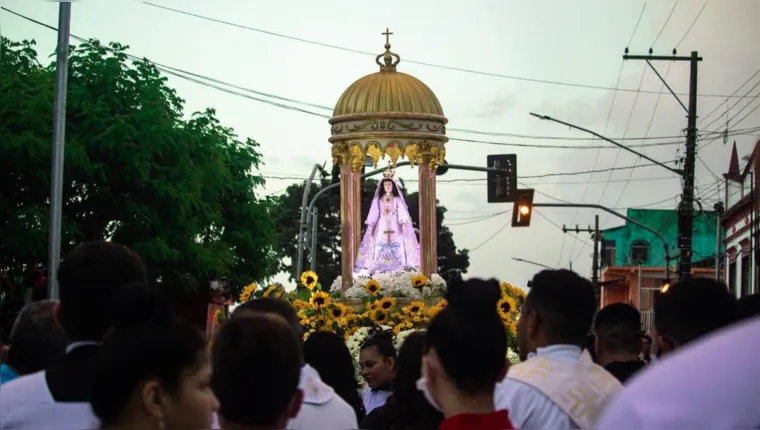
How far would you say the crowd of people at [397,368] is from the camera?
1.67 meters

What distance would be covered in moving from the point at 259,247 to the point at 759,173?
1552 cm

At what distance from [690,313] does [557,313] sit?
0.79 m

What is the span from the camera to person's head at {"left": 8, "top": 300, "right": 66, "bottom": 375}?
19.6 feet

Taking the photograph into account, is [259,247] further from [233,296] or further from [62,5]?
[62,5]

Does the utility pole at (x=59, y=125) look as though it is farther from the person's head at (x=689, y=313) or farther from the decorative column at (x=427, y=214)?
the person's head at (x=689, y=313)

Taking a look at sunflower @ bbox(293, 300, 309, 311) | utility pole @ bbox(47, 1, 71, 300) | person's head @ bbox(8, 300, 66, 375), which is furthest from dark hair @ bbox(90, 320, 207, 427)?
utility pole @ bbox(47, 1, 71, 300)

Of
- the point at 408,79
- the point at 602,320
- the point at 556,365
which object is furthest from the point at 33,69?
the point at 556,365

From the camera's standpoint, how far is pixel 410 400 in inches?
234

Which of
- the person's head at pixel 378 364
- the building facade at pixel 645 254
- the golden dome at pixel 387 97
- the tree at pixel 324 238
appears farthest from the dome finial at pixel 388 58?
the building facade at pixel 645 254

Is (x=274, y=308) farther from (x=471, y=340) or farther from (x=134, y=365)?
(x=134, y=365)

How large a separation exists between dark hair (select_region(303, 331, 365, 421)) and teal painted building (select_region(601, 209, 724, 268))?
231 ft

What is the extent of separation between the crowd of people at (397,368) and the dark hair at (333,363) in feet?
1.58

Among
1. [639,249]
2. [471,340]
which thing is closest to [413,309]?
[471,340]

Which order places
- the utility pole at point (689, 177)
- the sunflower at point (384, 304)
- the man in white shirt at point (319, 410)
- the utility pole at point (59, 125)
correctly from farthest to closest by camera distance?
the utility pole at point (689, 177) < the utility pole at point (59, 125) < the sunflower at point (384, 304) < the man in white shirt at point (319, 410)
